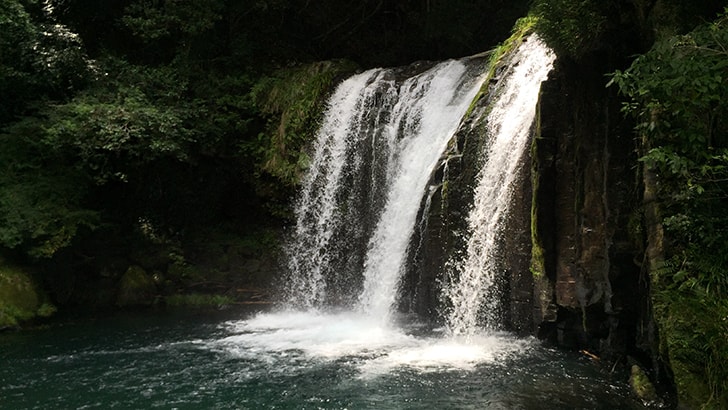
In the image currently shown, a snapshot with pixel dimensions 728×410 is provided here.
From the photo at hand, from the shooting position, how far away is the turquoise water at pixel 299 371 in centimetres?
637

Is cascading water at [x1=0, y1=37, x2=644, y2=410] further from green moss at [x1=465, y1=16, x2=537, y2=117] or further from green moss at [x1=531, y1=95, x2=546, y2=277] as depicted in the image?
green moss at [x1=531, y1=95, x2=546, y2=277]

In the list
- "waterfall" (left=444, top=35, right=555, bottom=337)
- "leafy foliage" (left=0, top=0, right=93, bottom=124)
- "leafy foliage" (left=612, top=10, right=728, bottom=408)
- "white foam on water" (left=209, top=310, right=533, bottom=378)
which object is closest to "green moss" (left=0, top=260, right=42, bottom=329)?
"leafy foliage" (left=0, top=0, right=93, bottom=124)

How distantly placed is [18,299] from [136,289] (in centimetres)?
230

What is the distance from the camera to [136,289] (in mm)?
12719

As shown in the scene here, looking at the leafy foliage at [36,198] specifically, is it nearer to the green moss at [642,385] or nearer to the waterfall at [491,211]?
the waterfall at [491,211]

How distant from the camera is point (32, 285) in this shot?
11406 millimetres

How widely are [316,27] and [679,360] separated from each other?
14225mm

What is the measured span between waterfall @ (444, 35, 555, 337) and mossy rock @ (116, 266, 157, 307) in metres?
7.09

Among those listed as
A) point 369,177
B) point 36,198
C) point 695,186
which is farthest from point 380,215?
point 695,186

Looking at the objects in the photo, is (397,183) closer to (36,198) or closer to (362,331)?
(362,331)

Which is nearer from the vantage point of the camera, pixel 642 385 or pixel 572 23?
pixel 642 385

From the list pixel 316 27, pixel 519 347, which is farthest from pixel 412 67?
pixel 519 347

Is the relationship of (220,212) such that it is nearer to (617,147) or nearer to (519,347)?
(519,347)

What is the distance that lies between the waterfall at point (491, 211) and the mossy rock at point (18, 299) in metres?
7.85
